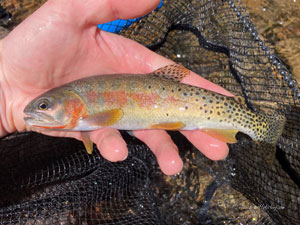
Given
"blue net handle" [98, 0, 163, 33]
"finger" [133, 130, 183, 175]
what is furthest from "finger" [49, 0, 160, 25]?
"blue net handle" [98, 0, 163, 33]

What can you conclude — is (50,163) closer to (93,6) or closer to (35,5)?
(93,6)

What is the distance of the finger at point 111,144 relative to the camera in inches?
121

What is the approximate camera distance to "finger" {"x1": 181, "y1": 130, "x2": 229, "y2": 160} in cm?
347

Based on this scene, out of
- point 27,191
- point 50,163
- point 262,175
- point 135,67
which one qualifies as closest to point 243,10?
point 135,67

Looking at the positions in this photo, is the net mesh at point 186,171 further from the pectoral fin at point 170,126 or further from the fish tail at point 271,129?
the pectoral fin at point 170,126

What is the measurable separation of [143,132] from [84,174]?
133cm

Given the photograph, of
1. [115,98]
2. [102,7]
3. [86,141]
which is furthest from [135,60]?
[86,141]

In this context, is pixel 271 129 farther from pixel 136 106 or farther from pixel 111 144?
pixel 111 144

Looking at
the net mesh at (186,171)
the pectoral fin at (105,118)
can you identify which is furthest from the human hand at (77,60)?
the net mesh at (186,171)

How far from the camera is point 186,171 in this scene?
4758 millimetres

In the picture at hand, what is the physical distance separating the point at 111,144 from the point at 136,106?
51 centimetres

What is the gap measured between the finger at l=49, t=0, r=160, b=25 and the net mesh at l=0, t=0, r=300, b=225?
6.28ft

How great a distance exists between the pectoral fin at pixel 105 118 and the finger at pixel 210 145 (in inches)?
39.7

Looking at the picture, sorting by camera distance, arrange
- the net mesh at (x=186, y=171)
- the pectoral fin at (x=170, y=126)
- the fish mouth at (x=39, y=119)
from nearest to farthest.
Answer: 1. the fish mouth at (x=39, y=119)
2. the pectoral fin at (x=170, y=126)
3. the net mesh at (x=186, y=171)
